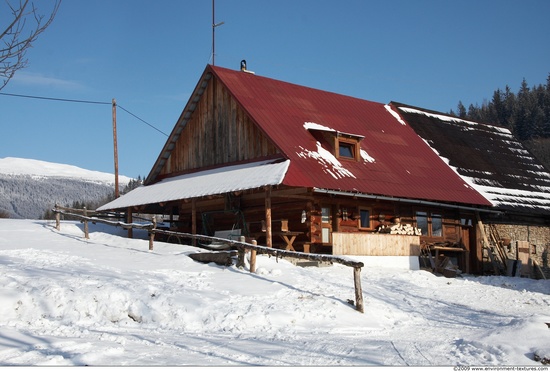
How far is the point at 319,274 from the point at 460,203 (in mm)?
11906

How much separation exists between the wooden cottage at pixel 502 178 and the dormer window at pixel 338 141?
6.90 meters

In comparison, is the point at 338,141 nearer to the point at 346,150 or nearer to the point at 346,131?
the point at 346,150

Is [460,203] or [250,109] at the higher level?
[250,109]

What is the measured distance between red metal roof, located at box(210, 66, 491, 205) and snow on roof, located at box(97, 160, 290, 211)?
0.72 m

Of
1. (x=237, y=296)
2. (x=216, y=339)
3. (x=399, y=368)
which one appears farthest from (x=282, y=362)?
(x=237, y=296)

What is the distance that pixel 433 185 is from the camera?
27781 millimetres

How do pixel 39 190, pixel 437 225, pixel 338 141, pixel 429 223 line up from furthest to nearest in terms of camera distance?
pixel 39 190 → pixel 437 225 → pixel 429 223 → pixel 338 141

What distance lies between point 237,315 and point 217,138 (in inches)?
614

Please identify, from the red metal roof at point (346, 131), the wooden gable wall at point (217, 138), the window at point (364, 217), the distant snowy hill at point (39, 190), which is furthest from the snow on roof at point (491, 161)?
the distant snowy hill at point (39, 190)

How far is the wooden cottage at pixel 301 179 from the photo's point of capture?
23766 mm

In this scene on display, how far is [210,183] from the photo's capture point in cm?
2509

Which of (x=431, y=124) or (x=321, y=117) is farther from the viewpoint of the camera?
(x=431, y=124)

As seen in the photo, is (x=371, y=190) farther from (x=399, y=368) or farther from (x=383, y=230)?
(x=399, y=368)

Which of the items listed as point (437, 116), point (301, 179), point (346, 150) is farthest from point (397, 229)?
point (437, 116)
